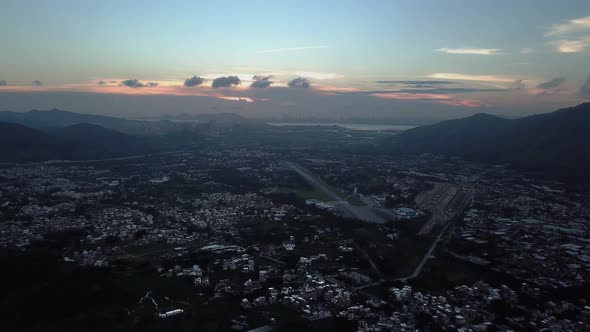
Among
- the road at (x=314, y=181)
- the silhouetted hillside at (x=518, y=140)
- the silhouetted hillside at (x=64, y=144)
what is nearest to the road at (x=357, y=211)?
the road at (x=314, y=181)

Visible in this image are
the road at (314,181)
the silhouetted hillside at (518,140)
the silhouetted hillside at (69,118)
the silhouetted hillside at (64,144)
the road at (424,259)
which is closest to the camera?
the road at (424,259)

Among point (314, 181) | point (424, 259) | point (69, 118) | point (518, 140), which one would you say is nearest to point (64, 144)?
point (314, 181)

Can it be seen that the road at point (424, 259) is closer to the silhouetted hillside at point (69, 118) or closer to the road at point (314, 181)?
the road at point (314, 181)

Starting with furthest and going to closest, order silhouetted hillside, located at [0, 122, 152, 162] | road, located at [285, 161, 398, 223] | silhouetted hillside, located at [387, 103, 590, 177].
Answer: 1. silhouetted hillside, located at [0, 122, 152, 162]
2. silhouetted hillside, located at [387, 103, 590, 177]
3. road, located at [285, 161, 398, 223]

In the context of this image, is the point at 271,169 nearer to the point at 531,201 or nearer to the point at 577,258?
the point at 531,201

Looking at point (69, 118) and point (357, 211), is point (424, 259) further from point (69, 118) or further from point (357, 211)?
point (69, 118)

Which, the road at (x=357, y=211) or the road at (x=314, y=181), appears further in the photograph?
the road at (x=314, y=181)

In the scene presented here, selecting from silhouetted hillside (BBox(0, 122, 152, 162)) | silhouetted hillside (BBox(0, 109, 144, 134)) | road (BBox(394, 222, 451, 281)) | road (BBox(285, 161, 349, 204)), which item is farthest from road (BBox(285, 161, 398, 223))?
silhouetted hillside (BBox(0, 109, 144, 134))

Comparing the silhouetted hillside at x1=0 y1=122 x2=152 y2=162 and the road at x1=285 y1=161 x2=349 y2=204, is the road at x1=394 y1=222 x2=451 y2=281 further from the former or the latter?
the silhouetted hillside at x1=0 y1=122 x2=152 y2=162

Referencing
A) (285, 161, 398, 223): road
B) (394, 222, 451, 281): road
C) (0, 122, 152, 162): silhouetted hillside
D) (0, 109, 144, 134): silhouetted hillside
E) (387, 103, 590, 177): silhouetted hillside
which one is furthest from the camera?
(0, 109, 144, 134): silhouetted hillside
